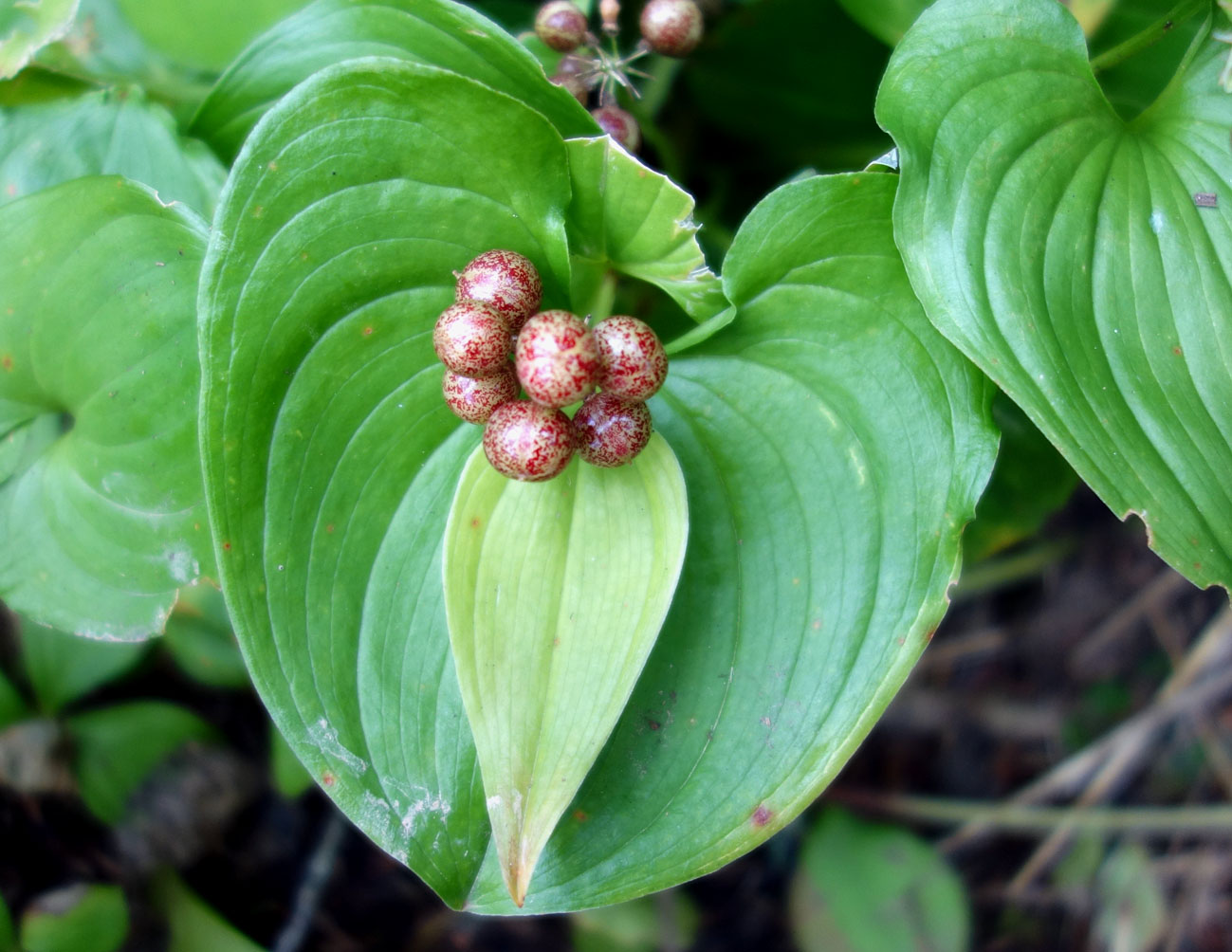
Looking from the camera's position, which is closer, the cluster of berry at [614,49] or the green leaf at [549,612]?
the green leaf at [549,612]

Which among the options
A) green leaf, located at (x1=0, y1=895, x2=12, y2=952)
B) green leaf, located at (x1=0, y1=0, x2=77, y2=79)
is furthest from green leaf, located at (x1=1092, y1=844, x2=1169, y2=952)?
green leaf, located at (x1=0, y1=0, x2=77, y2=79)

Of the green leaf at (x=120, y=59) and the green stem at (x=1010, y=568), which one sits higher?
the green leaf at (x=120, y=59)

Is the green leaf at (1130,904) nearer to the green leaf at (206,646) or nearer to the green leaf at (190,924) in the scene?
the green leaf at (190,924)

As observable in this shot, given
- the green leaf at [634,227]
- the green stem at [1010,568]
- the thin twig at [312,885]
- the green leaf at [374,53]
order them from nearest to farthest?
the green leaf at [634,227]
the green leaf at [374,53]
the thin twig at [312,885]
the green stem at [1010,568]

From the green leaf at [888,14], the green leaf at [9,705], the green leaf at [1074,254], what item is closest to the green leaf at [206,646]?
the green leaf at [9,705]

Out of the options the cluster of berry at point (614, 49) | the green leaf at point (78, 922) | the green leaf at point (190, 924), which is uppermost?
the cluster of berry at point (614, 49)
